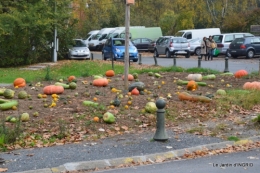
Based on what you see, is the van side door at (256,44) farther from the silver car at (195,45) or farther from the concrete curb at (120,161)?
the concrete curb at (120,161)

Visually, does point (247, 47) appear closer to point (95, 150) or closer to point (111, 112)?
point (111, 112)

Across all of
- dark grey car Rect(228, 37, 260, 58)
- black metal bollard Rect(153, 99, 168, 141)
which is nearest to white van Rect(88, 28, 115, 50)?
dark grey car Rect(228, 37, 260, 58)

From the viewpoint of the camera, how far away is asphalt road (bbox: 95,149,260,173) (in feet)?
25.6

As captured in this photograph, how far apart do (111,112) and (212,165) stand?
3.95 m

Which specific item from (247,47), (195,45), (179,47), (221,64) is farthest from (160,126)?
(195,45)

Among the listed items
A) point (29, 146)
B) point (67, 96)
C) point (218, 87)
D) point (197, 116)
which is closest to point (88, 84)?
point (67, 96)

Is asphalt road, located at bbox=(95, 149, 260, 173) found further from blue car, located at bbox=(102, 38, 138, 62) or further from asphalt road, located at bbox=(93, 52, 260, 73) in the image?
blue car, located at bbox=(102, 38, 138, 62)

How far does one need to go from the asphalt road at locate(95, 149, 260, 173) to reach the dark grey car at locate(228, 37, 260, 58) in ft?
98.1

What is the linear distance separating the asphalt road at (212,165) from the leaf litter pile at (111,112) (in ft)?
4.94

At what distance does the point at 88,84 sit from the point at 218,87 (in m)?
4.13

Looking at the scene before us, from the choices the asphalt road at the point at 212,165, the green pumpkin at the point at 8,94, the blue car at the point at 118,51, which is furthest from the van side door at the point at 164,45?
the asphalt road at the point at 212,165

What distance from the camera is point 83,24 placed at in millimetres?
65812

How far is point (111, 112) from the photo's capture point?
11.6 m

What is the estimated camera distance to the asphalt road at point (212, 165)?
7.80m
